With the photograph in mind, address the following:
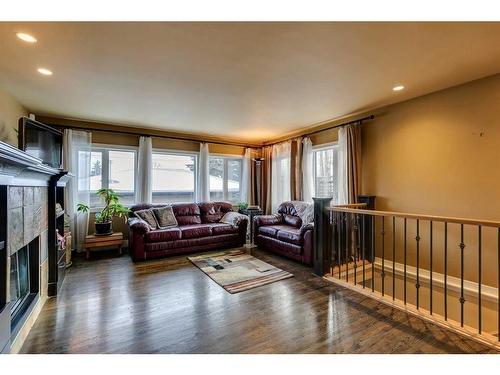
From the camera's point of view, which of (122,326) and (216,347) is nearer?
(216,347)

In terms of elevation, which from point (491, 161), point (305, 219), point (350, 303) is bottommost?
point (350, 303)

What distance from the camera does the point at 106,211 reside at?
4.39m

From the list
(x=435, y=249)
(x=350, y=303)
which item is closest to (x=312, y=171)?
(x=435, y=249)

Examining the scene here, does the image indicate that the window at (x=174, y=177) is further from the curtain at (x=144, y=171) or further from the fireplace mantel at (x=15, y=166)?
the fireplace mantel at (x=15, y=166)

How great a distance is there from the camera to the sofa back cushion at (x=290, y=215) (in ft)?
15.2

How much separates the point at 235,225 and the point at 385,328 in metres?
3.21

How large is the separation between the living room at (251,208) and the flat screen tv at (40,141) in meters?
0.02

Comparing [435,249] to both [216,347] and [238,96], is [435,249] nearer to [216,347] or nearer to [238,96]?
[216,347]

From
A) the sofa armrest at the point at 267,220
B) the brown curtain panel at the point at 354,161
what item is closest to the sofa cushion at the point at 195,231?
the sofa armrest at the point at 267,220

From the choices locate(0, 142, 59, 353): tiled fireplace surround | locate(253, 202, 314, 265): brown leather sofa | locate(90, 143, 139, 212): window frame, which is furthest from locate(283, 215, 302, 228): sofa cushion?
locate(0, 142, 59, 353): tiled fireplace surround

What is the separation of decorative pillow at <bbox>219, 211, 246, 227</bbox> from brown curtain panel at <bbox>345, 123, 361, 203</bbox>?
7.05 feet

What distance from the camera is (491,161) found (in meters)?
2.76

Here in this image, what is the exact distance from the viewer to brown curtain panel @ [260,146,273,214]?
20.2 feet
